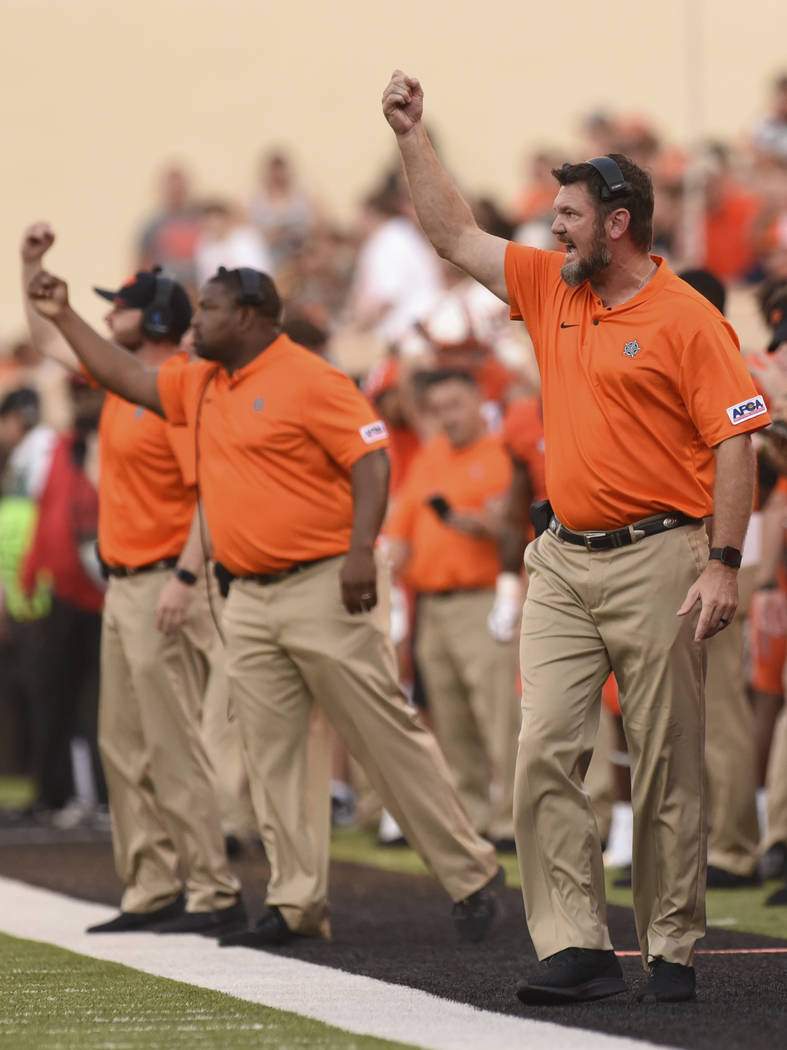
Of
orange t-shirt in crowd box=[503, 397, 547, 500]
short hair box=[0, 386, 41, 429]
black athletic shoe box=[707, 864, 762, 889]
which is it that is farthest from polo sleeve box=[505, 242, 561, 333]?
short hair box=[0, 386, 41, 429]

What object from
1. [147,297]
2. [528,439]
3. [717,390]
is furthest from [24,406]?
[717,390]

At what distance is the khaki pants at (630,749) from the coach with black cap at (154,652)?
2091 mm

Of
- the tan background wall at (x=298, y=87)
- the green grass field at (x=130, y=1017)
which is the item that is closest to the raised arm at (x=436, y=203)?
the green grass field at (x=130, y=1017)

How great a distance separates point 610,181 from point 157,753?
9.63 feet

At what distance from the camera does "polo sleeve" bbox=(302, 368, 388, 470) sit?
7.27 metres

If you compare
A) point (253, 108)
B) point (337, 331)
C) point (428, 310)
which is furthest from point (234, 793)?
point (253, 108)

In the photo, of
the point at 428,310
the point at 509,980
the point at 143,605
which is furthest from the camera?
the point at 428,310

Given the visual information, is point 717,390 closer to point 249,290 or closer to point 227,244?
point 249,290

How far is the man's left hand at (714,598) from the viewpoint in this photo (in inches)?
219

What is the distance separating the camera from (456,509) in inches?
423

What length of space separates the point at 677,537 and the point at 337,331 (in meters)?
10.3

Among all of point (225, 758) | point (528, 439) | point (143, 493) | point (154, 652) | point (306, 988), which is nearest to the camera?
point (306, 988)

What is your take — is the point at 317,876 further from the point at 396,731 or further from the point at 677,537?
the point at 677,537

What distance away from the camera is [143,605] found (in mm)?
7789
